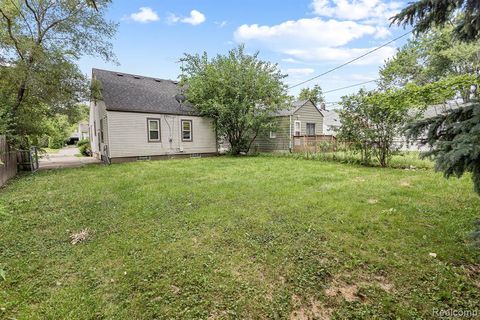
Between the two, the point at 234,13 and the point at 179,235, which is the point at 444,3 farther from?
the point at 234,13

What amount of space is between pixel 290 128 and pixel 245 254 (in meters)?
14.1

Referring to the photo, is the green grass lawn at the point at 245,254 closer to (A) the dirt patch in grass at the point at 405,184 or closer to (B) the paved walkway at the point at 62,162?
(A) the dirt patch in grass at the point at 405,184

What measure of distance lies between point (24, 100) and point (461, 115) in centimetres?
1339

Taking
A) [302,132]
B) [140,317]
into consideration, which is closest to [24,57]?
[140,317]

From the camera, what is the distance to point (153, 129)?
13422 millimetres

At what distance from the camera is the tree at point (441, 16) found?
274 cm

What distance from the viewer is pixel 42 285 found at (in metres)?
2.55

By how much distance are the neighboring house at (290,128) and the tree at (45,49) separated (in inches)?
406

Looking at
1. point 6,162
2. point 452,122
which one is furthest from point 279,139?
point 452,122

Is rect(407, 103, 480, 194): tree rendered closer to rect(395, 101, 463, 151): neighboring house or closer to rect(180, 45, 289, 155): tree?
rect(395, 101, 463, 151): neighboring house

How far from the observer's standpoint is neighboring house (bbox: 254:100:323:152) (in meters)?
16.3

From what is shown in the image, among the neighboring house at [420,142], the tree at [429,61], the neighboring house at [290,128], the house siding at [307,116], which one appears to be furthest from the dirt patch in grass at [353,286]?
the tree at [429,61]

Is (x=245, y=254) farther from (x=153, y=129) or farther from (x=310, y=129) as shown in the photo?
(x=310, y=129)

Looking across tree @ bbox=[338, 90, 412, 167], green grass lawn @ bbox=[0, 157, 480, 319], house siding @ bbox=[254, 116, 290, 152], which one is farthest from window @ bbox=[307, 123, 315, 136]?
green grass lawn @ bbox=[0, 157, 480, 319]
